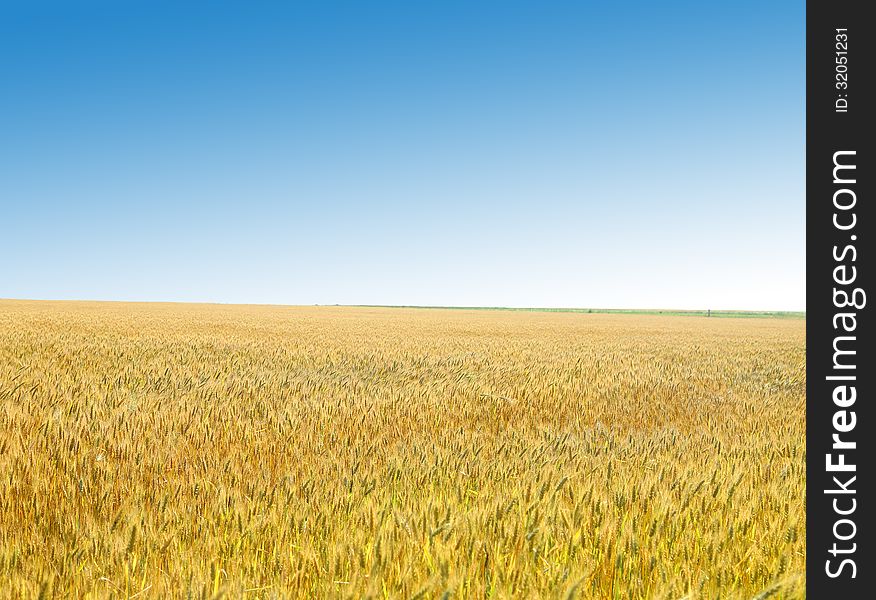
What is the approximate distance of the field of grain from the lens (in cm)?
183

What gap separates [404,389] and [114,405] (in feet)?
10.1

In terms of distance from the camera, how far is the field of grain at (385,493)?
183cm

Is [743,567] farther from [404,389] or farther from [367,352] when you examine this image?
[367,352]

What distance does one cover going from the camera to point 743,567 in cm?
199

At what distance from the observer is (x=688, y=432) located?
→ 15.9ft

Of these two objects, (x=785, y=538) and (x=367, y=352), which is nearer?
(x=785, y=538)

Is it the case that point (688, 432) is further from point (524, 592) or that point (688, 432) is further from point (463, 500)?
point (524, 592)

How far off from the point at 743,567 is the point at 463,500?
1.23 m

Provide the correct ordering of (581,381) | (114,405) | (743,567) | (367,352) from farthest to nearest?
(367,352)
(581,381)
(114,405)
(743,567)

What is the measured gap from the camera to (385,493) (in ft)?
8.89
